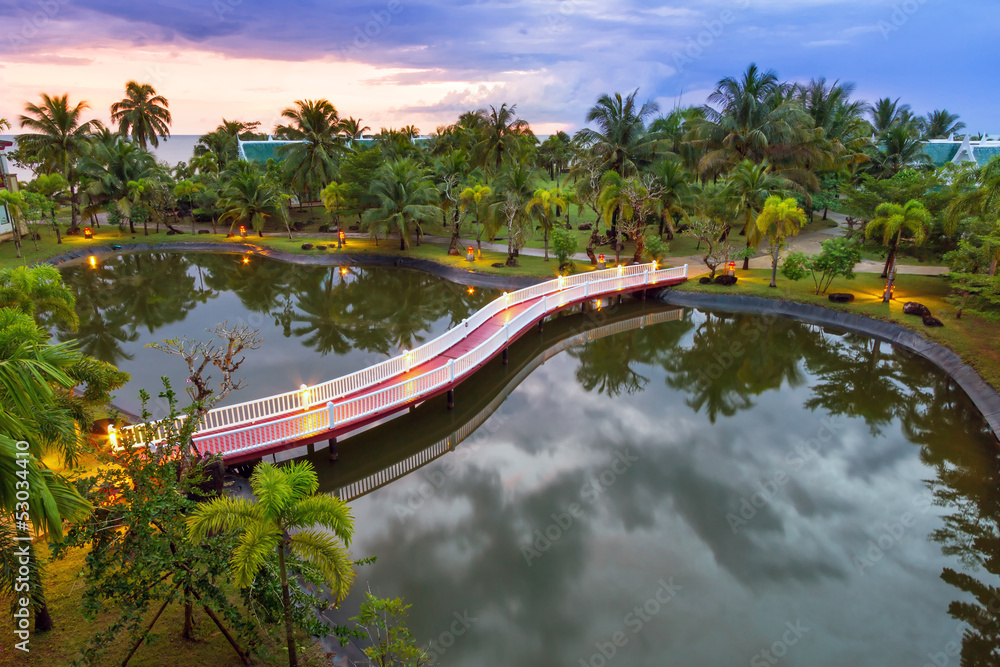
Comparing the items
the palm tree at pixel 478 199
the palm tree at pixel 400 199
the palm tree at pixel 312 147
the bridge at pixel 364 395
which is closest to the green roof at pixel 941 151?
the palm tree at pixel 478 199

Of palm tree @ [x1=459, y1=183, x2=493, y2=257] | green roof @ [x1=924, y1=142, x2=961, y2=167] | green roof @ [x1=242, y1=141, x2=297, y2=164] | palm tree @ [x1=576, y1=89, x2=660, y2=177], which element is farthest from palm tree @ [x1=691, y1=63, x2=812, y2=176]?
green roof @ [x1=242, y1=141, x2=297, y2=164]

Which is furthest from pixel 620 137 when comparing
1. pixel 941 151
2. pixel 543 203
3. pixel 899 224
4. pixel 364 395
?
pixel 941 151

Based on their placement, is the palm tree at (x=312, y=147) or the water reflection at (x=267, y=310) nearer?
the water reflection at (x=267, y=310)

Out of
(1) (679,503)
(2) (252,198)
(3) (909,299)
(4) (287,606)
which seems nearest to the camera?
(4) (287,606)

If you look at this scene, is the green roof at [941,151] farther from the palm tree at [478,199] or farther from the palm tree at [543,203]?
the palm tree at [478,199]

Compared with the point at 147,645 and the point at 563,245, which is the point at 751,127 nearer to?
the point at 563,245

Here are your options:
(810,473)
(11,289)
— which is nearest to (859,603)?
(810,473)

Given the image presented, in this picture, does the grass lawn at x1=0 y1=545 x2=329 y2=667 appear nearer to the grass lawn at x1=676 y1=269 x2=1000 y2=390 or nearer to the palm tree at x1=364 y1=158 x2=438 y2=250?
→ the grass lawn at x1=676 y1=269 x2=1000 y2=390
